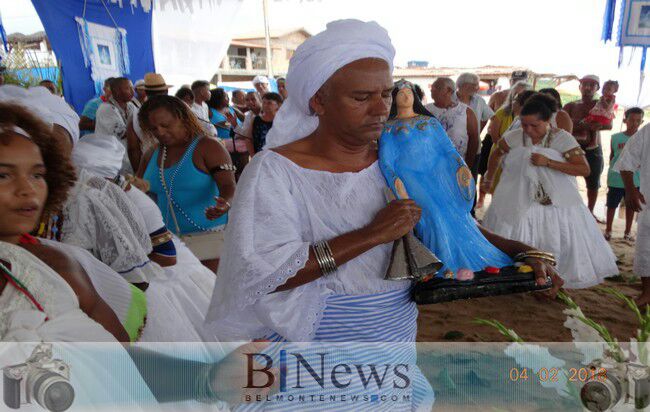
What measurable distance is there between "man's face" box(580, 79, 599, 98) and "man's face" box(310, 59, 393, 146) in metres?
6.00

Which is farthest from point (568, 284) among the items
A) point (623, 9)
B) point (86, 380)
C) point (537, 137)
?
point (86, 380)

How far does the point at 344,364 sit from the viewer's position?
133 centimetres

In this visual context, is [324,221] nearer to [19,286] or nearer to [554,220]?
[19,286]

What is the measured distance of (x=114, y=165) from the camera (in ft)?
7.13

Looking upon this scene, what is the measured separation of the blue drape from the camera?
5982mm

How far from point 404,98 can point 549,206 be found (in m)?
3.18

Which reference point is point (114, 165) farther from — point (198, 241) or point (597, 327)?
point (597, 327)

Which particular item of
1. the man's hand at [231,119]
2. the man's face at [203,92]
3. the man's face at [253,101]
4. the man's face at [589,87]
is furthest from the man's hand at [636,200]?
the man's face at [203,92]

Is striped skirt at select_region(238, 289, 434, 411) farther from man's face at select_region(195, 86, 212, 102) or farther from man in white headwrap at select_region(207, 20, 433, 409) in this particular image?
man's face at select_region(195, 86, 212, 102)

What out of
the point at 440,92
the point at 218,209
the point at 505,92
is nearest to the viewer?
the point at 218,209

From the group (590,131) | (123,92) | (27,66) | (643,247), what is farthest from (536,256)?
(27,66)

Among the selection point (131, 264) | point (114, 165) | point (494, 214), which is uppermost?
point (114, 165)

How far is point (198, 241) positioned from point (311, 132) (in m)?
1.70

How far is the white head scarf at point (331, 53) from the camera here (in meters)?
1.26
